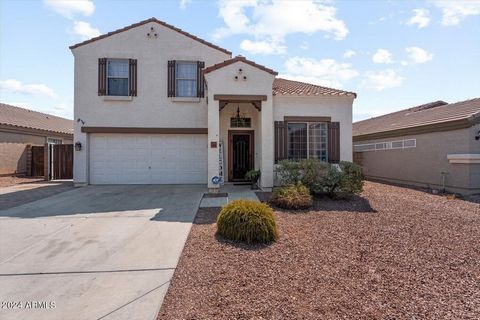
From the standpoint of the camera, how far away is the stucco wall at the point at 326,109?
1162cm

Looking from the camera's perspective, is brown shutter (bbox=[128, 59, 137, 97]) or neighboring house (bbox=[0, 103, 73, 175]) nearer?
brown shutter (bbox=[128, 59, 137, 97])

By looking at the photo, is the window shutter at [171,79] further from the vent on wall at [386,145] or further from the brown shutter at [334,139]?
the vent on wall at [386,145]

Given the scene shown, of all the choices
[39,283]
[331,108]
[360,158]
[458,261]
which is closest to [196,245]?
[39,283]

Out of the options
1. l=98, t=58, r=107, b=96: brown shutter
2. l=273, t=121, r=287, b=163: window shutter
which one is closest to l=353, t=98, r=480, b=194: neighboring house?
l=273, t=121, r=287, b=163: window shutter

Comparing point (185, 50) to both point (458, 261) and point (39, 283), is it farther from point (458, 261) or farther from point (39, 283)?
point (458, 261)

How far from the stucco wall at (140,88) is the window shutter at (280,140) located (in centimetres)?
403

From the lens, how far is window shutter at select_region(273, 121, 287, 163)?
11.4 metres

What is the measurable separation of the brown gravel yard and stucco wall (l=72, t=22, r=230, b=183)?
26.0 ft

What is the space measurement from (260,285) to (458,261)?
354cm

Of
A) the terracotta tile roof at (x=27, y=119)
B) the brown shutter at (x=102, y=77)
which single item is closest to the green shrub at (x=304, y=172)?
the brown shutter at (x=102, y=77)

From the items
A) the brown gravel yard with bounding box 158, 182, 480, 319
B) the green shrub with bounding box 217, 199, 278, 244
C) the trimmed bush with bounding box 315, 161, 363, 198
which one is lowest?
the brown gravel yard with bounding box 158, 182, 480, 319

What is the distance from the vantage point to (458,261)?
495 cm

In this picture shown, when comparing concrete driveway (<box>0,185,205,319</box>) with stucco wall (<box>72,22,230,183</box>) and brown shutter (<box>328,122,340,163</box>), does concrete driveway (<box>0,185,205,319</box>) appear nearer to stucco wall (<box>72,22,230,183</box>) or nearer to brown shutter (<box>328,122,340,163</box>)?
stucco wall (<box>72,22,230,183</box>)

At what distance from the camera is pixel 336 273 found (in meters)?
4.47
